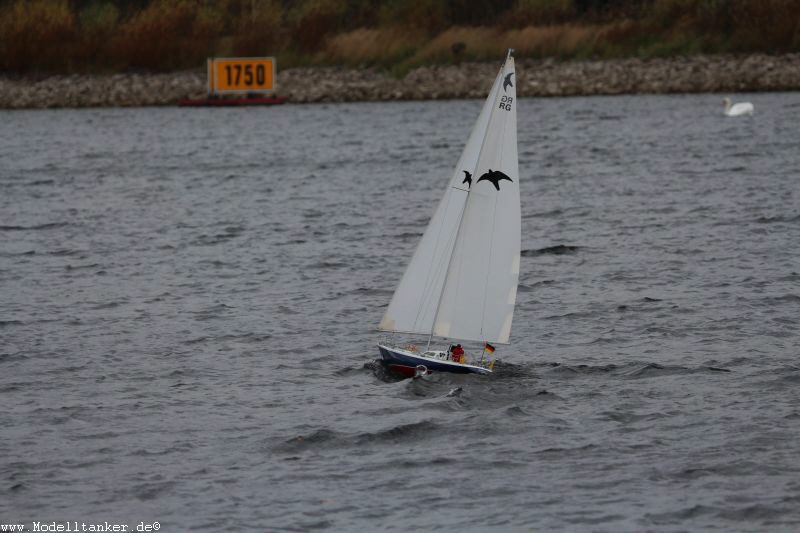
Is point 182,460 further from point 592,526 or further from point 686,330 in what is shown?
point 686,330

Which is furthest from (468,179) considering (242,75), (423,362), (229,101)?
(242,75)

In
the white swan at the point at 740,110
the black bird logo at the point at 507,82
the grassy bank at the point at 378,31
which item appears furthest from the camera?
Result: the grassy bank at the point at 378,31

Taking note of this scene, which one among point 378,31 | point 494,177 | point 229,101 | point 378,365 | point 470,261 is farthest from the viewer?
point 378,31

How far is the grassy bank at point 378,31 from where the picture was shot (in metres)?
106

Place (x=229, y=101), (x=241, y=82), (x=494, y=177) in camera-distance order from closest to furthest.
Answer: (x=494, y=177) < (x=229, y=101) < (x=241, y=82)

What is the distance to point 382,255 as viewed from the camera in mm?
43281

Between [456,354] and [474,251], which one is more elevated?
[474,251]

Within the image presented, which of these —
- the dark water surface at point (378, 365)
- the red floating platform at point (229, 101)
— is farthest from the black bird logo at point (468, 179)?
the red floating platform at point (229, 101)

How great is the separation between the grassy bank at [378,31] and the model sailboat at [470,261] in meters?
81.9

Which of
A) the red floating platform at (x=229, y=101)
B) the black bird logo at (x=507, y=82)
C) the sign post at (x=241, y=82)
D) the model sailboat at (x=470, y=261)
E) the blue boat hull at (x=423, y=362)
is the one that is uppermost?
the black bird logo at (x=507, y=82)

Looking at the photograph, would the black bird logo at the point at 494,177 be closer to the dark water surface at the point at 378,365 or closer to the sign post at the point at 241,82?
the dark water surface at the point at 378,365

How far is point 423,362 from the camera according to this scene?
26344mm

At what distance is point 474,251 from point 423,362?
7.78 feet

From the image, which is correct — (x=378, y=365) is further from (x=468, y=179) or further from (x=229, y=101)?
(x=229, y=101)
